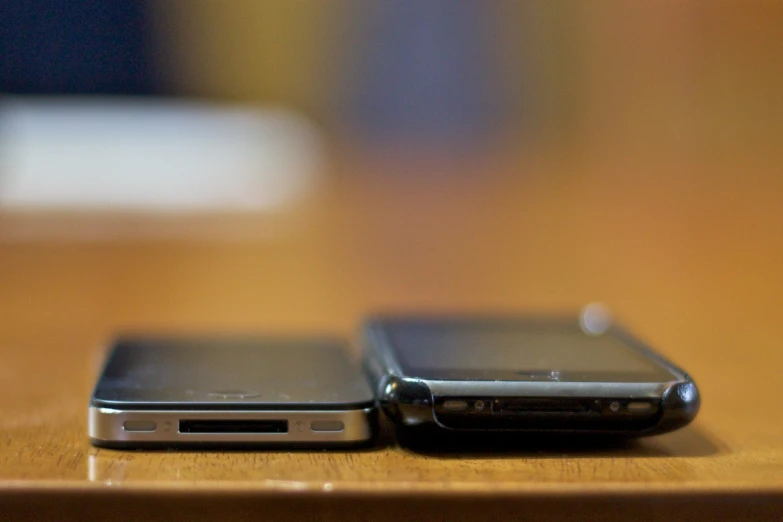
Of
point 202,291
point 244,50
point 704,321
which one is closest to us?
point 704,321

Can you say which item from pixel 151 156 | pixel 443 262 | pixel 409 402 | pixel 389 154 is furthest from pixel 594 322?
pixel 151 156

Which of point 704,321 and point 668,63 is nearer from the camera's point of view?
point 704,321

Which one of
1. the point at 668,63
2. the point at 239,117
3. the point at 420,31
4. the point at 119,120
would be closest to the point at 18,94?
the point at 119,120

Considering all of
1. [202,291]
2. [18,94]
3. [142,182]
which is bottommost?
[202,291]

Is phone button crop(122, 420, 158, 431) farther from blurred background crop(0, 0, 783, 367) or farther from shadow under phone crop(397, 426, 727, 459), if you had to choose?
blurred background crop(0, 0, 783, 367)

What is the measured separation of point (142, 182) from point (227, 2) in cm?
29

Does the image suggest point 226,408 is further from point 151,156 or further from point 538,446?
point 151,156

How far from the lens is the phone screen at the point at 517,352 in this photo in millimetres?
500

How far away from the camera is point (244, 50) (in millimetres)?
1263

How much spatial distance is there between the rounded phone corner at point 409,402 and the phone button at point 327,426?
0.03 m

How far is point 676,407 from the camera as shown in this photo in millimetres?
479

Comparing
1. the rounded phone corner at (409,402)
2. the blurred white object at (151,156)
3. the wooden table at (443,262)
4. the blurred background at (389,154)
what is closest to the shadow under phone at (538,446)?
the rounded phone corner at (409,402)

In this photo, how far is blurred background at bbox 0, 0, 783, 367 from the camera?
1170 mm

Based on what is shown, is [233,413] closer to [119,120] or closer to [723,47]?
[119,120]
